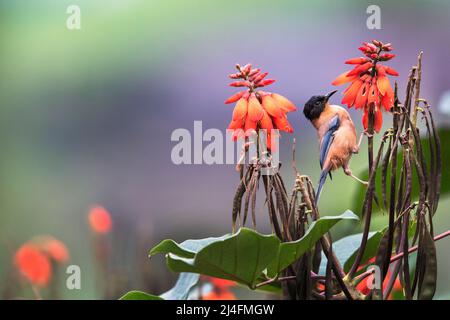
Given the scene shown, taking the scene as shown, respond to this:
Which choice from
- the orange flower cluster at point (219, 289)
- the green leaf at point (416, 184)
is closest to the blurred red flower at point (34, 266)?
the orange flower cluster at point (219, 289)

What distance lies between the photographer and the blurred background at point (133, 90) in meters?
1.83

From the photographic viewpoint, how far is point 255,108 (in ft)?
3.18

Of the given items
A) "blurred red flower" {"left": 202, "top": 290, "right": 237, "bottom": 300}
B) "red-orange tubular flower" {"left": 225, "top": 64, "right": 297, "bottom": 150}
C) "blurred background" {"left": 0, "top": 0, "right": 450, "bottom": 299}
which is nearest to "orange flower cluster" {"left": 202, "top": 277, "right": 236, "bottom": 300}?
"blurred red flower" {"left": 202, "top": 290, "right": 237, "bottom": 300}

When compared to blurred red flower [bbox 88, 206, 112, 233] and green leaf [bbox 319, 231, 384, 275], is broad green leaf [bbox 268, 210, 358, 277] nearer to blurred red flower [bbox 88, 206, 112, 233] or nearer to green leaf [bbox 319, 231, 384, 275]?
green leaf [bbox 319, 231, 384, 275]

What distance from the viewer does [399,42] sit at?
1841 millimetres

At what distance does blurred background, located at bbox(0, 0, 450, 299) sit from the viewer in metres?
1.83

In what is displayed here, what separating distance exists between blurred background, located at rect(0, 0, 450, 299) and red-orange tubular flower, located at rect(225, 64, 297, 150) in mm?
738

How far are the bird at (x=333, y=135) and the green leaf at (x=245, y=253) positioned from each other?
0.19 metres

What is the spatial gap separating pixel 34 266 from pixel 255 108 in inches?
30.8

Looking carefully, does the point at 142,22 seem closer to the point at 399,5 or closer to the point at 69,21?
the point at 69,21

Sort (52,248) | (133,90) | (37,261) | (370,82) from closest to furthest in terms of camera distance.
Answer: (370,82)
(37,261)
(52,248)
(133,90)

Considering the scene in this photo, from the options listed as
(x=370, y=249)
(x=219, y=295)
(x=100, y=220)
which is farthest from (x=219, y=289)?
(x=370, y=249)

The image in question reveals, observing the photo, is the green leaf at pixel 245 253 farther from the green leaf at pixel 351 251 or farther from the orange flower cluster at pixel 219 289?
the orange flower cluster at pixel 219 289

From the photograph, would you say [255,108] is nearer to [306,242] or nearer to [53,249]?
[306,242]
